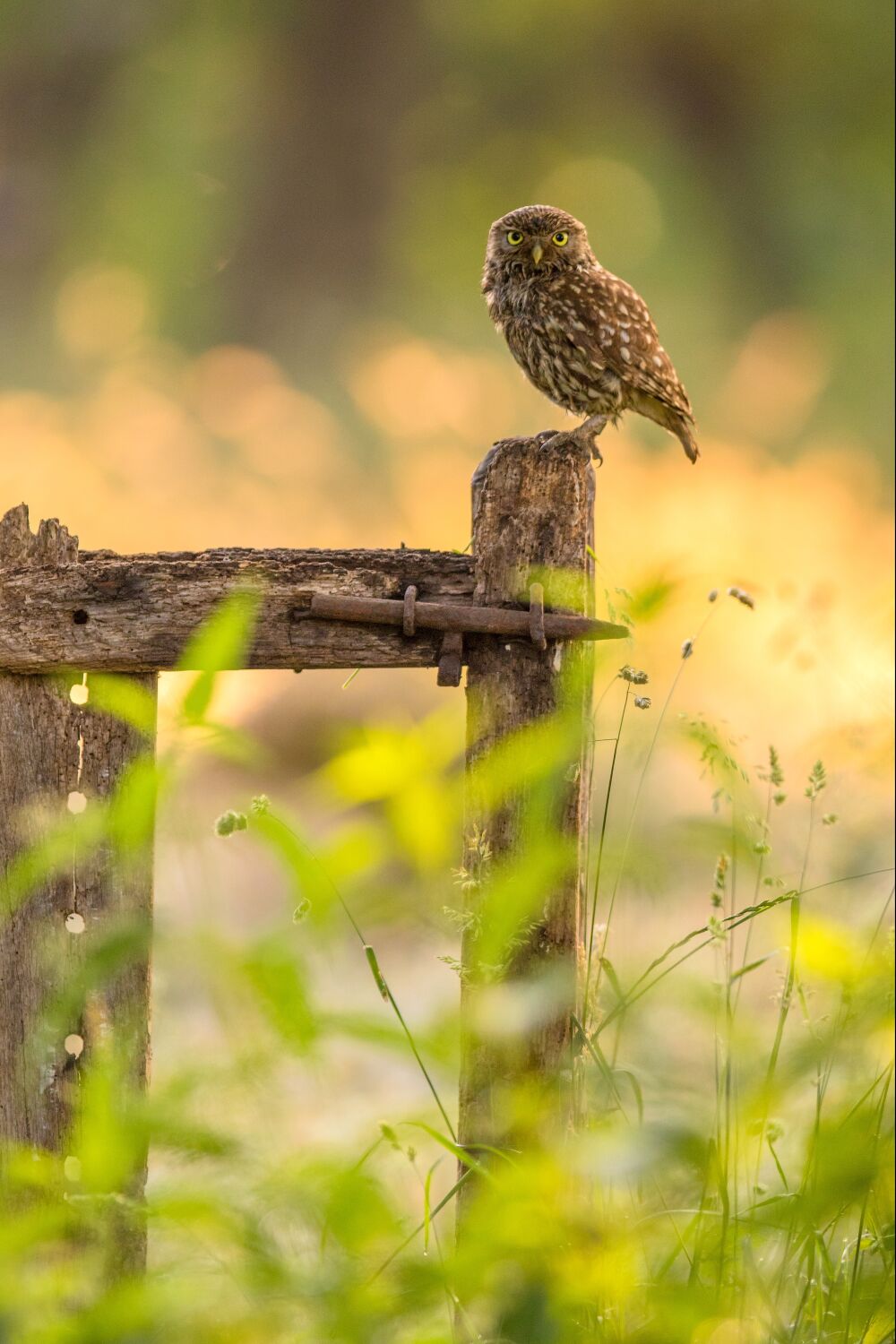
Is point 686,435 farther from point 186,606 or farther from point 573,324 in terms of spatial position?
point 186,606

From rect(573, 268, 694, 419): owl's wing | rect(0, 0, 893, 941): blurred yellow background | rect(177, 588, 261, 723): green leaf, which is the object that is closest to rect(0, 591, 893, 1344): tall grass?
rect(177, 588, 261, 723): green leaf

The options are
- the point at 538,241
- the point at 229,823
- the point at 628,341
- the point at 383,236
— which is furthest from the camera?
the point at 383,236

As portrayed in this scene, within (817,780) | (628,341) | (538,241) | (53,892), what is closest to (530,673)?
(817,780)

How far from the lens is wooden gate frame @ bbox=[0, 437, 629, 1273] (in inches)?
51.4

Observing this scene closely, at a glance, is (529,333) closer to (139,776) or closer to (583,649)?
(583,649)

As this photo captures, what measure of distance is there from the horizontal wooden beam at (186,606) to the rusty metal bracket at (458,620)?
0.09ft

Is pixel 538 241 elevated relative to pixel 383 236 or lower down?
lower down

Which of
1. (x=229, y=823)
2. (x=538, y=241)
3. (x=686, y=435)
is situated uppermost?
(x=538, y=241)

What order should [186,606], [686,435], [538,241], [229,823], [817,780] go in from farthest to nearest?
1. [686,435]
2. [538,241]
3. [186,606]
4. [817,780]
5. [229,823]

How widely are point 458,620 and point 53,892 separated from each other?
0.54 meters

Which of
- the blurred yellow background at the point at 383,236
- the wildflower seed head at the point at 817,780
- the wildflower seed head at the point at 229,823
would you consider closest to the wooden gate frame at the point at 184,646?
the wildflower seed head at the point at 817,780

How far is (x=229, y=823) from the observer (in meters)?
0.73

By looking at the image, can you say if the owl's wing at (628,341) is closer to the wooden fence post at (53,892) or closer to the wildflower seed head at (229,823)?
the wooden fence post at (53,892)

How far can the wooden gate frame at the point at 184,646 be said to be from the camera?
1305mm
